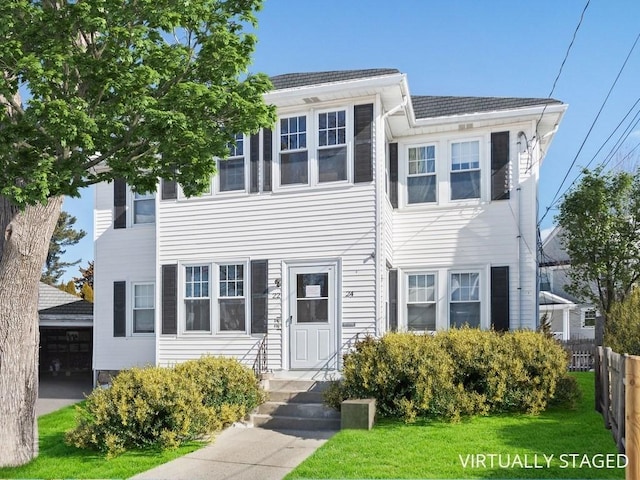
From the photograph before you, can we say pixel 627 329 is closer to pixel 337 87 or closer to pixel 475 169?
pixel 475 169

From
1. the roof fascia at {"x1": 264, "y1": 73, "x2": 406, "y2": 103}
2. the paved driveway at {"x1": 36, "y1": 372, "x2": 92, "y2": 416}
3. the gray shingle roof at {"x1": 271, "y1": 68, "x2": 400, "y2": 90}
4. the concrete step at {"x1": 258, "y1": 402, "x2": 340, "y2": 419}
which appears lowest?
the paved driveway at {"x1": 36, "y1": 372, "x2": 92, "y2": 416}

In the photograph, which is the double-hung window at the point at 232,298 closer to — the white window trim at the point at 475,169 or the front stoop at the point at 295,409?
the front stoop at the point at 295,409

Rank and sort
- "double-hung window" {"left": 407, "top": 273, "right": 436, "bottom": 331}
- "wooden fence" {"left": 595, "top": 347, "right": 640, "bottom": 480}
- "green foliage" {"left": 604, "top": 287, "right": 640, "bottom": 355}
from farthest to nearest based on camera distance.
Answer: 1. "double-hung window" {"left": 407, "top": 273, "right": 436, "bottom": 331}
2. "green foliage" {"left": 604, "top": 287, "right": 640, "bottom": 355}
3. "wooden fence" {"left": 595, "top": 347, "right": 640, "bottom": 480}

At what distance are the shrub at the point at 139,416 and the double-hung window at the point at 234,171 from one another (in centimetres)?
490

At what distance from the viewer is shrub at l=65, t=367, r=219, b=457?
7809mm

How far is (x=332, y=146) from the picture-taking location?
11.4 metres

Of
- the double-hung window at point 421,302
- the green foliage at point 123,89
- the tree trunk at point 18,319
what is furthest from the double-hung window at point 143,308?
the green foliage at point 123,89

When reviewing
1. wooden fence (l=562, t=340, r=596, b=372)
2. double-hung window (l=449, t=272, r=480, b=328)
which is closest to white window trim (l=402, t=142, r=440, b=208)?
double-hung window (l=449, t=272, r=480, b=328)

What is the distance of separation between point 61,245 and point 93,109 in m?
40.1

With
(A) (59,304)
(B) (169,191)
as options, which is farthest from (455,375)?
(A) (59,304)

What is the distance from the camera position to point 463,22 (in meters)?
11.1

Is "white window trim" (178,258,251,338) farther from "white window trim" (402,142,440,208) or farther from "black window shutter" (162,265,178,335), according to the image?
"white window trim" (402,142,440,208)

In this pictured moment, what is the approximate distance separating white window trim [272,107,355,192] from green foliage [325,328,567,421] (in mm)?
3744

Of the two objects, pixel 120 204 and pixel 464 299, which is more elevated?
pixel 120 204
